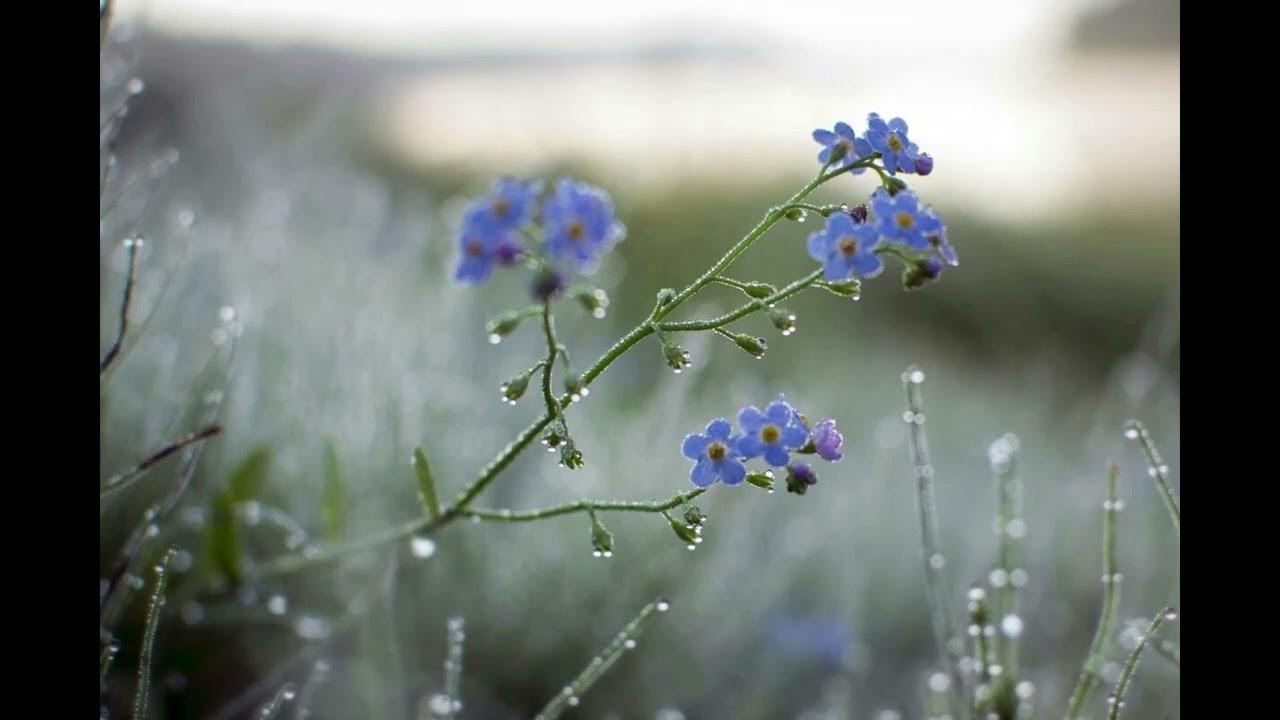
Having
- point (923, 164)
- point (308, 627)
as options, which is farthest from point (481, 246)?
point (308, 627)

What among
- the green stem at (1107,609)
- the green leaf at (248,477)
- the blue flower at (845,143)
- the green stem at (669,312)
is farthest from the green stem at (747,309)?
the green leaf at (248,477)

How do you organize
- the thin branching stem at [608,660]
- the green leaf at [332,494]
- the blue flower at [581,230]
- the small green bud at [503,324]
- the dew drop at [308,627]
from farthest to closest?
1. the dew drop at [308,627]
2. the green leaf at [332,494]
3. the thin branching stem at [608,660]
4. the small green bud at [503,324]
5. the blue flower at [581,230]

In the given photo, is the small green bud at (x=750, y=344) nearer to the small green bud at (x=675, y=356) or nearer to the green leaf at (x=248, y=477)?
the small green bud at (x=675, y=356)

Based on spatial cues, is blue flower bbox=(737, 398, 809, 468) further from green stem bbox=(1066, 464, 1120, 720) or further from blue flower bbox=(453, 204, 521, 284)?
green stem bbox=(1066, 464, 1120, 720)

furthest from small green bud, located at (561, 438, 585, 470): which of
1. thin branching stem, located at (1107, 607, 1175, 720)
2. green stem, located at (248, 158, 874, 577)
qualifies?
thin branching stem, located at (1107, 607, 1175, 720)

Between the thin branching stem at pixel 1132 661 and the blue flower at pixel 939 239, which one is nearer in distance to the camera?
the blue flower at pixel 939 239

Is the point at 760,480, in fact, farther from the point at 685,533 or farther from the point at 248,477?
the point at 248,477
